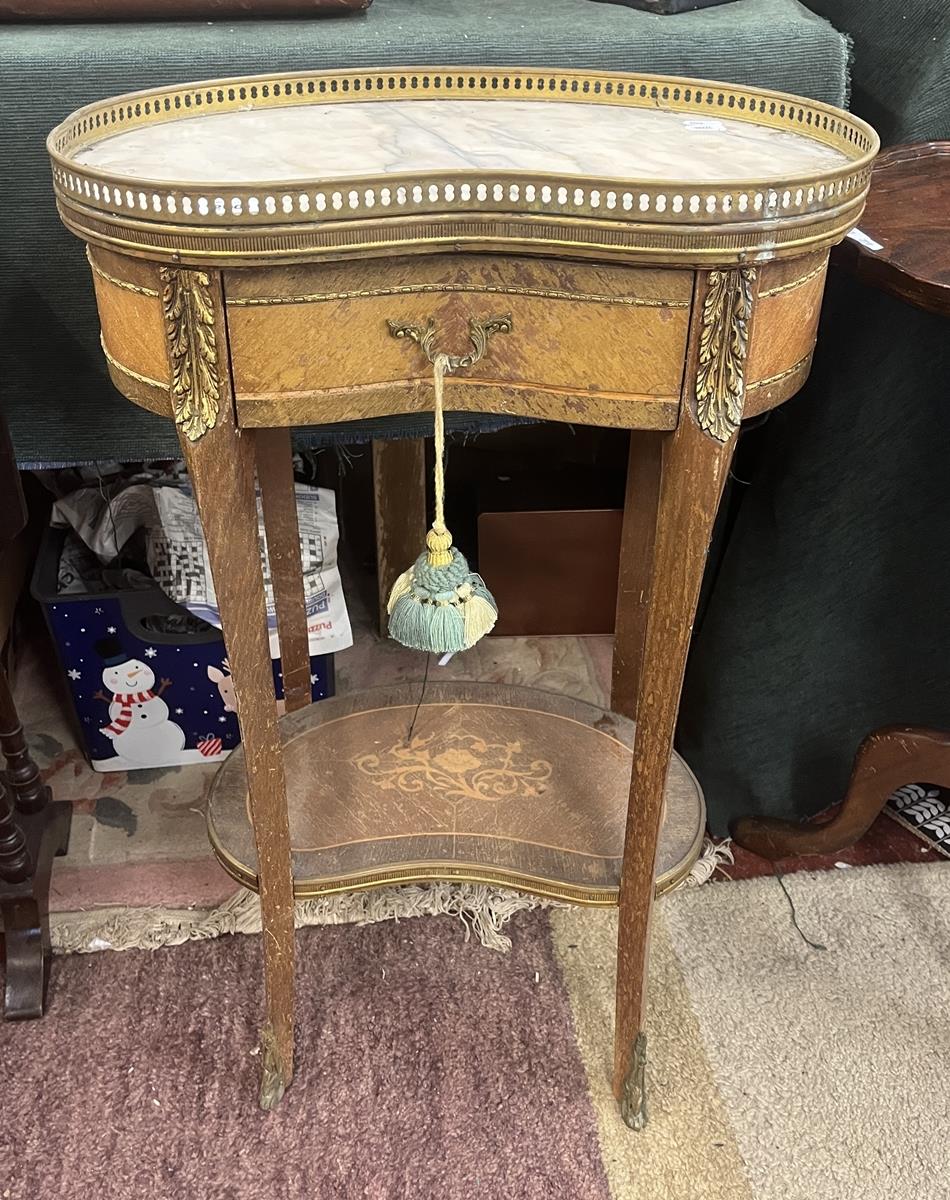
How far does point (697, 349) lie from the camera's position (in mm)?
653

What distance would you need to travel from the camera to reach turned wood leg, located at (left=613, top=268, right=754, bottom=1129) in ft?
2.11

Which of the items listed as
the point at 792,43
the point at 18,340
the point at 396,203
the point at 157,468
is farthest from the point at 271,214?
the point at 157,468

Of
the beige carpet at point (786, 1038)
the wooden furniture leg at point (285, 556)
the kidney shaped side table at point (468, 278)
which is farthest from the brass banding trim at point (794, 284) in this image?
the beige carpet at point (786, 1038)

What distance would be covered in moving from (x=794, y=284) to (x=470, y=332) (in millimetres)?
217

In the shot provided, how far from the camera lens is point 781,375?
28.3 inches

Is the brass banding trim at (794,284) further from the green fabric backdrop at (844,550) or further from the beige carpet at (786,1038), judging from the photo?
the beige carpet at (786,1038)

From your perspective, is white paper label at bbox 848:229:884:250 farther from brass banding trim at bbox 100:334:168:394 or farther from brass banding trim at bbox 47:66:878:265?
brass banding trim at bbox 100:334:168:394

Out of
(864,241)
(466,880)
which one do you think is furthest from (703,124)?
(466,880)

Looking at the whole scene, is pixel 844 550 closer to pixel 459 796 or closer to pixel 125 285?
pixel 459 796

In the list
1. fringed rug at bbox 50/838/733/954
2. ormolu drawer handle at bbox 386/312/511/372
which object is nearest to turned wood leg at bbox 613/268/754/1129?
ormolu drawer handle at bbox 386/312/511/372

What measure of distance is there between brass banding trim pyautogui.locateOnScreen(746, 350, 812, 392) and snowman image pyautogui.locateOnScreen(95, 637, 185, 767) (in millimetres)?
874

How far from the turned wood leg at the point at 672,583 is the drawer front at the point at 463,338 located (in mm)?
18

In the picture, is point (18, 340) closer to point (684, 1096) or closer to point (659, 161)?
point (659, 161)

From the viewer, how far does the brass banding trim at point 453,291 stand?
64 centimetres
